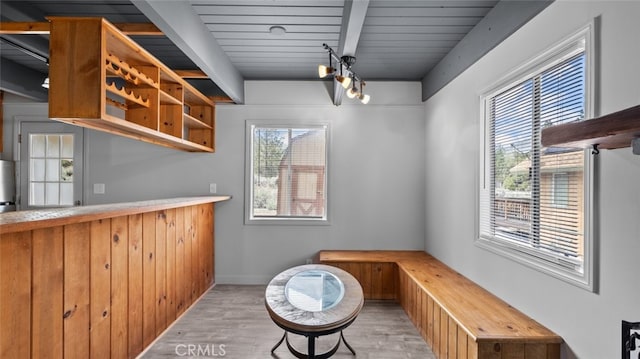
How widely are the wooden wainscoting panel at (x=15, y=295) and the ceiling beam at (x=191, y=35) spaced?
53.3 inches

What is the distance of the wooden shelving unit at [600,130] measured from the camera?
30.9 inches

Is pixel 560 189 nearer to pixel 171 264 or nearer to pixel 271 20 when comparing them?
pixel 271 20

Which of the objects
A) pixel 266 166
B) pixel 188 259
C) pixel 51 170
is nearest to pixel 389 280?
pixel 266 166

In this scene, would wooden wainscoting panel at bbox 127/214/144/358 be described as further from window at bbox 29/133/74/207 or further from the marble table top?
window at bbox 29/133/74/207

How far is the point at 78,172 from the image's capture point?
12.0 feet

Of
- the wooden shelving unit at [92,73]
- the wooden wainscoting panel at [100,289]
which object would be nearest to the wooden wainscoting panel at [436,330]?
the wooden wainscoting panel at [100,289]

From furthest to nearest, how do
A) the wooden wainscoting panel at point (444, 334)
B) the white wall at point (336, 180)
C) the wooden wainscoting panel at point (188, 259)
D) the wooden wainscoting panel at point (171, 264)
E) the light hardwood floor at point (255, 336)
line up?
the white wall at point (336, 180)
the wooden wainscoting panel at point (188, 259)
the wooden wainscoting panel at point (171, 264)
the light hardwood floor at point (255, 336)
the wooden wainscoting panel at point (444, 334)

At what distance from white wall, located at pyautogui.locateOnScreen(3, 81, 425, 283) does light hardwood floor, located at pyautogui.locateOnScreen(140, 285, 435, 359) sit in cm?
79

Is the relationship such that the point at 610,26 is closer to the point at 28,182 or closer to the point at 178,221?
the point at 178,221

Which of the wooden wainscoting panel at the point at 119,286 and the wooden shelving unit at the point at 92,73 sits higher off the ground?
the wooden shelving unit at the point at 92,73

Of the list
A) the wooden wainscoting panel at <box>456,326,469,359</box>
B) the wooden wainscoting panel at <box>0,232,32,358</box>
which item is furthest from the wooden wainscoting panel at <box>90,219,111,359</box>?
the wooden wainscoting panel at <box>456,326,469,359</box>

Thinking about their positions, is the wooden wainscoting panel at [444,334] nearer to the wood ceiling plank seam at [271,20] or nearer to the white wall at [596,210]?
the white wall at [596,210]

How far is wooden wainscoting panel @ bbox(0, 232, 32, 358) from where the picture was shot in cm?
124

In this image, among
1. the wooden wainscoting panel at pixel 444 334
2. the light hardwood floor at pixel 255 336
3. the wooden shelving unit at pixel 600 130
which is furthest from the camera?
the light hardwood floor at pixel 255 336
